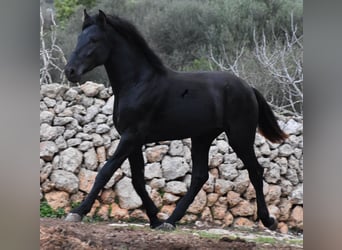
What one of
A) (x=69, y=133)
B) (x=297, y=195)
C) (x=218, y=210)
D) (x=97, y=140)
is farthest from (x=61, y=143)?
(x=297, y=195)

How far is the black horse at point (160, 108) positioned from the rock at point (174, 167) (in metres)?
0.05

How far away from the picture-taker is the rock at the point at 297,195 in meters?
2.65

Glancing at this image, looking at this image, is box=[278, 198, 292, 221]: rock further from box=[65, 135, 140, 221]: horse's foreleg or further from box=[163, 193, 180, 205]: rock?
box=[65, 135, 140, 221]: horse's foreleg

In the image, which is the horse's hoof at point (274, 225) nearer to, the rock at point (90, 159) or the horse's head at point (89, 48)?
the rock at point (90, 159)

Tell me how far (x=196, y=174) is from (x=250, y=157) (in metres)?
0.27

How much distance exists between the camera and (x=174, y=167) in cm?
271

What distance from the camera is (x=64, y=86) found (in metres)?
2.67

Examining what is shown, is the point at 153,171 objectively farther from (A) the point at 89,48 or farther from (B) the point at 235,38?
(B) the point at 235,38

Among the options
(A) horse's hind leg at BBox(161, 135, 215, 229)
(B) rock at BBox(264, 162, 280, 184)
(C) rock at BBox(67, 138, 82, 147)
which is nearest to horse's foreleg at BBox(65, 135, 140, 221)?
(C) rock at BBox(67, 138, 82, 147)

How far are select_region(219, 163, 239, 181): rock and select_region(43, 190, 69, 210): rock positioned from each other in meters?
0.74
